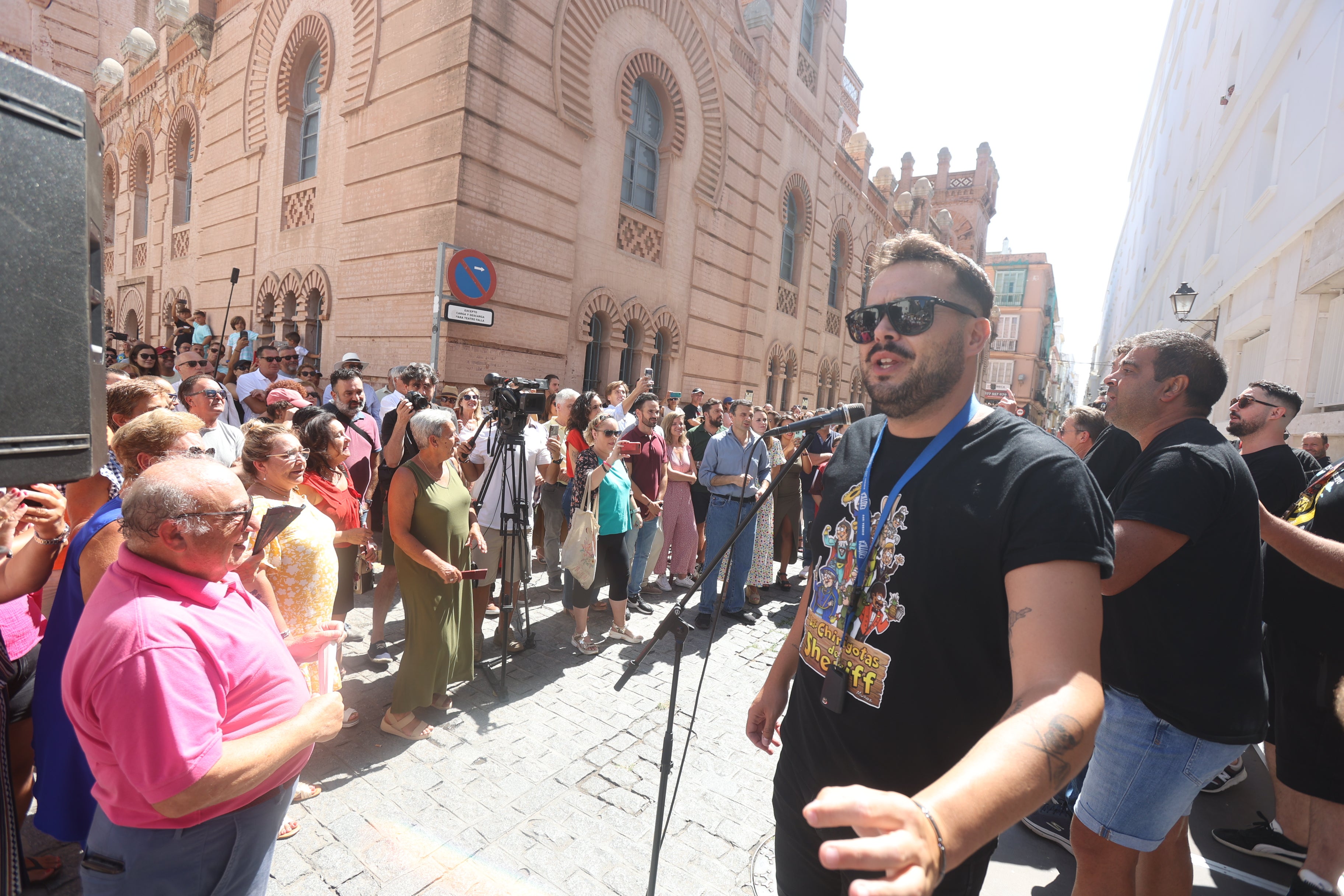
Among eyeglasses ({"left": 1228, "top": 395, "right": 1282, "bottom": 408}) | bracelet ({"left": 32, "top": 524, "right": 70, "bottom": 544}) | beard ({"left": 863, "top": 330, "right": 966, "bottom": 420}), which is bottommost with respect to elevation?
bracelet ({"left": 32, "top": 524, "right": 70, "bottom": 544})

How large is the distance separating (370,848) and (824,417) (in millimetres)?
2804

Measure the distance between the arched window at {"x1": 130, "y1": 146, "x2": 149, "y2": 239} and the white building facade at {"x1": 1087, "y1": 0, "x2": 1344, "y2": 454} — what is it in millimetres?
26074

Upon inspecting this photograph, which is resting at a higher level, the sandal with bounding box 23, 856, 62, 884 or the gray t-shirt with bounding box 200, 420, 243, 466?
the gray t-shirt with bounding box 200, 420, 243, 466

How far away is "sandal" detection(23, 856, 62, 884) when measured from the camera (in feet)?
8.06

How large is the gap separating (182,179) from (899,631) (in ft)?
71.7


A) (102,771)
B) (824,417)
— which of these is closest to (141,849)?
(102,771)

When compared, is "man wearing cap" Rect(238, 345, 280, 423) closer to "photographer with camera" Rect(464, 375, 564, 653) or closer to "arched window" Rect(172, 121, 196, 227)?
"photographer with camera" Rect(464, 375, 564, 653)

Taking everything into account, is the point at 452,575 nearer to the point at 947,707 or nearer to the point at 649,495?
the point at 649,495

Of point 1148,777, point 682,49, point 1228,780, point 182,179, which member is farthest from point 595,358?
point 182,179

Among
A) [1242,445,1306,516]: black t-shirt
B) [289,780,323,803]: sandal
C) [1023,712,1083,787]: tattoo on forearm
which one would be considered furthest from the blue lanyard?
[1242,445,1306,516]: black t-shirt

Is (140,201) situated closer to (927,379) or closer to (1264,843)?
(927,379)

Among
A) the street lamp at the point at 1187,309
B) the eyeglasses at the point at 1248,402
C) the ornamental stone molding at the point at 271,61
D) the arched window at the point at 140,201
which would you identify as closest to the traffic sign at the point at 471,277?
the ornamental stone molding at the point at 271,61

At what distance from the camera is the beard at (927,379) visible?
1.57 m

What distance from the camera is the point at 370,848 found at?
9.07 feet
